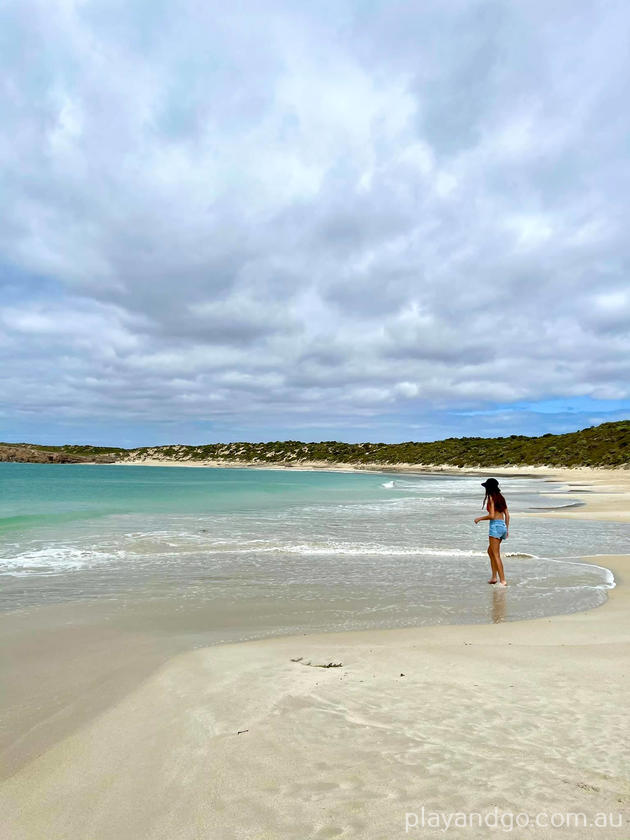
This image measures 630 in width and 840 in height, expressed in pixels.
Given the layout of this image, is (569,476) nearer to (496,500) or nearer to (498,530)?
(496,500)

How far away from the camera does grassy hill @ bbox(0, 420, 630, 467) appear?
90.4 meters

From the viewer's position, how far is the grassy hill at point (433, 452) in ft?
297

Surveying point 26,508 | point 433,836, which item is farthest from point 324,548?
point 26,508

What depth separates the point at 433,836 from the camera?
125 inches

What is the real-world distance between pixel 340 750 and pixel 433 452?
12764cm

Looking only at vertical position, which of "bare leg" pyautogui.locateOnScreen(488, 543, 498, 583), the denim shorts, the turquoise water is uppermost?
the denim shorts

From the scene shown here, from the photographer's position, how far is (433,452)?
12850 centimetres

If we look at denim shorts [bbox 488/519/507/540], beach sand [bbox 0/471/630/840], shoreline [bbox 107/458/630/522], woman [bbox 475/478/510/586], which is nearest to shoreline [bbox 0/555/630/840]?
beach sand [bbox 0/471/630/840]

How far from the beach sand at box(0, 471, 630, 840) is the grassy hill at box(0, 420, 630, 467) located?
79.9 m

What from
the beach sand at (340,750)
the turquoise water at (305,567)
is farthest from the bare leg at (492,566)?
the beach sand at (340,750)

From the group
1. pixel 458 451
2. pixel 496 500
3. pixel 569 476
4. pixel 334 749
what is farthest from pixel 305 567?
pixel 458 451

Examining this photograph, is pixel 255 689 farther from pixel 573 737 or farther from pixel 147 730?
pixel 573 737

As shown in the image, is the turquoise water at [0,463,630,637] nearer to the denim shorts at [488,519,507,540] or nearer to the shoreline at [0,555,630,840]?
the denim shorts at [488,519,507,540]

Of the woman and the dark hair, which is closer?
the woman
